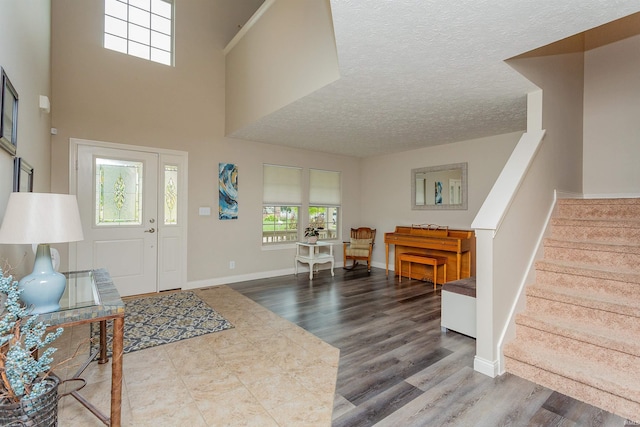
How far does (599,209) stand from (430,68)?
2.32 m

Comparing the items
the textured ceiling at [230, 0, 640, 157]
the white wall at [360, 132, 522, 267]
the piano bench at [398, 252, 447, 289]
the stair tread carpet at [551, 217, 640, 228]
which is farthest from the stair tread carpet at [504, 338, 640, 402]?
the white wall at [360, 132, 522, 267]

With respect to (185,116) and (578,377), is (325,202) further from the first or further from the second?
(578,377)

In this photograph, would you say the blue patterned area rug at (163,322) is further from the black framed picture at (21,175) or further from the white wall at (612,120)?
the white wall at (612,120)

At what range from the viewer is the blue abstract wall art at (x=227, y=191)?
16.2 feet

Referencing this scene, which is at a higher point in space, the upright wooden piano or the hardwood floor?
the upright wooden piano

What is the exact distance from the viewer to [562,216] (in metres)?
3.23

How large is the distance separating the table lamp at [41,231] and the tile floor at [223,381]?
0.80 metres

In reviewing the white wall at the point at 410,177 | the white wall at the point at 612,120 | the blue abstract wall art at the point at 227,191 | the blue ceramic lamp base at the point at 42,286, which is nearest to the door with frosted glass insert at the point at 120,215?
the blue abstract wall art at the point at 227,191

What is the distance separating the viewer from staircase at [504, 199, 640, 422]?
1.97 meters

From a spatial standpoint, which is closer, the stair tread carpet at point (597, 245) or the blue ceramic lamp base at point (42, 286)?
the blue ceramic lamp base at point (42, 286)

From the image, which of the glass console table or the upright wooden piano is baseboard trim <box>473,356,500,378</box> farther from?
the upright wooden piano

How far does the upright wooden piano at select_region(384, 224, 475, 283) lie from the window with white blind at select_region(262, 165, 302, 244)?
1784 millimetres

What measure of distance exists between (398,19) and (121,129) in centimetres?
384

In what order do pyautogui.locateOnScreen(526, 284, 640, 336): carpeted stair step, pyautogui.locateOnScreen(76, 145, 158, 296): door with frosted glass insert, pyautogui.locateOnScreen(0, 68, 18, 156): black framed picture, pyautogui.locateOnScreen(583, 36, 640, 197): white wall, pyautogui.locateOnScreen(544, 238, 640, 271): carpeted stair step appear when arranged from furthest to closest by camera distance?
pyautogui.locateOnScreen(76, 145, 158, 296): door with frosted glass insert → pyautogui.locateOnScreen(583, 36, 640, 197): white wall → pyautogui.locateOnScreen(544, 238, 640, 271): carpeted stair step → pyautogui.locateOnScreen(526, 284, 640, 336): carpeted stair step → pyautogui.locateOnScreen(0, 68, 18, 156): black framed picture
